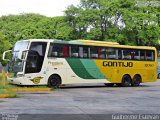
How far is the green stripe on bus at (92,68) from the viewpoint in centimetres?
2506

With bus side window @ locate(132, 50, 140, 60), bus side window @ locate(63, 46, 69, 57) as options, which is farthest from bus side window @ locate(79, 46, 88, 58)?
bus side window @ locate(132, 50, 140, 60)

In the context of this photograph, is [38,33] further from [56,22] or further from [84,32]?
[84,32]

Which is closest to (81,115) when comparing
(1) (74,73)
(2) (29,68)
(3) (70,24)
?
(2) (29,68)

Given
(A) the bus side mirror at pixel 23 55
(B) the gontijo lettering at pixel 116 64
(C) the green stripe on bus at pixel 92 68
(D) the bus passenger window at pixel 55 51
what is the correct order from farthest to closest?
(B) the gontijo lettering at pixel 116 64 → (C) the green stripe on bus at pixel 92 68 → (D) the bus passenger window at pixel 55 51 → (A) the bus side mirror at pixel 23 55

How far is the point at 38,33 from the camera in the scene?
2345 inches

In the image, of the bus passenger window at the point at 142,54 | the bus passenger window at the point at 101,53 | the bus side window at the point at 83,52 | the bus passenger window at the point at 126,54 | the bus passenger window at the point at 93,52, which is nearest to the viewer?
the bus side window at the point at 83,52

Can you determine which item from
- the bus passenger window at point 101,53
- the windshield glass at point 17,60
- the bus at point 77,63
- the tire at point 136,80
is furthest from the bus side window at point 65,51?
the tire at point 136,80

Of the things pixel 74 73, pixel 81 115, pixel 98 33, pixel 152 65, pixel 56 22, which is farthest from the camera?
pixel 56 22

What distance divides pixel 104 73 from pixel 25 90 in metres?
7.23

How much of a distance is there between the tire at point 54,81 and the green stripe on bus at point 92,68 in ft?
7.01

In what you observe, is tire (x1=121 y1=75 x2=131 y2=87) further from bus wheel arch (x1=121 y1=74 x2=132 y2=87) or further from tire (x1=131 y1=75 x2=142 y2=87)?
tire (x1=131 y1=75 x2=142 y2=87)

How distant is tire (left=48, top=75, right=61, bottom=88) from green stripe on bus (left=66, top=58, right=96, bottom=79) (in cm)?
122

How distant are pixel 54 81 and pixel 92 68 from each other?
10.2 ft

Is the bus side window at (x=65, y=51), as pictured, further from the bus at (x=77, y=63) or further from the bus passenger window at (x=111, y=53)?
the bus passenger window at (x=111, y=53)
